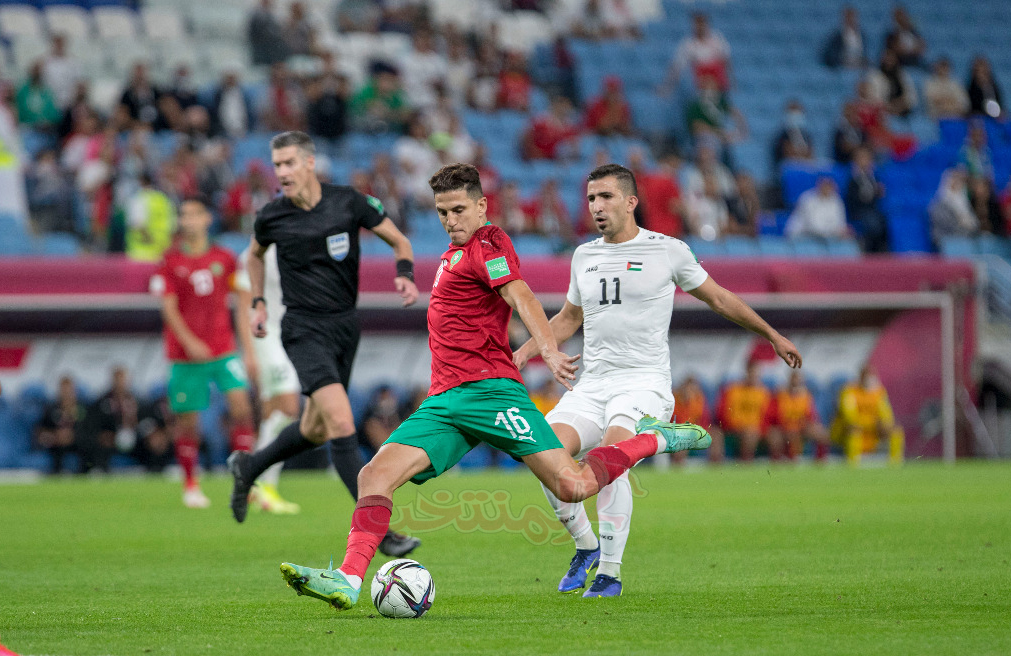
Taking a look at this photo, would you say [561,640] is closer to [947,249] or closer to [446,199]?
[446,199]

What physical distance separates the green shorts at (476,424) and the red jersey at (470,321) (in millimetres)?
62

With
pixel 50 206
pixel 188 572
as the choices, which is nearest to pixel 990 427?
pixel 50 206

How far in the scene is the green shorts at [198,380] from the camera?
1191cm

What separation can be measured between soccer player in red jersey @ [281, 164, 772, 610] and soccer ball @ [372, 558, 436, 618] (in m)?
0.21

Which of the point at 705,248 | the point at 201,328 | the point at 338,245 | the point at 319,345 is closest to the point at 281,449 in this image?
the point at 319,345

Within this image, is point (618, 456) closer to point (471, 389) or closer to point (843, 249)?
point (471, 389)

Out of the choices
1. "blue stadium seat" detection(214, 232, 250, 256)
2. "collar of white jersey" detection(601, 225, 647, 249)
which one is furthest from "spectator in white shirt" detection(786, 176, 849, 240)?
"collar of white jersey" detection(601, 225, 647, 249)

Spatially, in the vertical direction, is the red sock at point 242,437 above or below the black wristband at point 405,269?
below

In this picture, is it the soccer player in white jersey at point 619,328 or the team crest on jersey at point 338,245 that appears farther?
the team crest on jersey at point 338,245

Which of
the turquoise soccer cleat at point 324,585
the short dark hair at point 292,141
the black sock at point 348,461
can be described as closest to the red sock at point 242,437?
the black sock at point 348,461

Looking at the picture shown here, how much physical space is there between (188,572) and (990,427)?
1638cm

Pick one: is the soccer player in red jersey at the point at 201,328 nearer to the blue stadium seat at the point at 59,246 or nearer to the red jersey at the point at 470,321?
the blue stadium seat at the point at 59,246

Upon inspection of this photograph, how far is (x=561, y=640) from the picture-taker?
5074 mm

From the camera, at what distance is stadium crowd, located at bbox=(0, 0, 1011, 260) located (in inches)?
707
